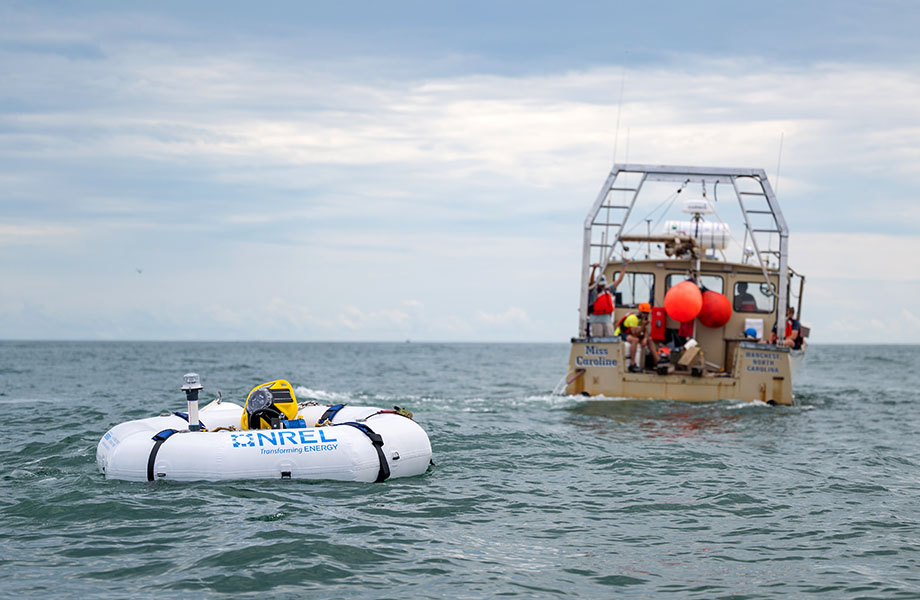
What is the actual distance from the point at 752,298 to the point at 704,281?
109 cm

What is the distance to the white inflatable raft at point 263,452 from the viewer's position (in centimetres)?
866

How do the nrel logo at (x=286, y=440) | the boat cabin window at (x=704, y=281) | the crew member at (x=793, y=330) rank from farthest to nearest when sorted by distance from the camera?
1. the crew member at (x=793, y=330)
2. the boat cabin window at (x=704, y=281)
3. the nrel logo at (x=286, y=440)

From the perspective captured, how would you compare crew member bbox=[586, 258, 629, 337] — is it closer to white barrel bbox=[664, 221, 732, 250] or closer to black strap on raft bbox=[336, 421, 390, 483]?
white barrel bbox=[664, 221, 732, 250]

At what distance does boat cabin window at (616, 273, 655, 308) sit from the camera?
62.0ft

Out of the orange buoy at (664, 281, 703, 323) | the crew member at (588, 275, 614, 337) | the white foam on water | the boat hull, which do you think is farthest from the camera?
the crew member at (588, 275, 614, 337)

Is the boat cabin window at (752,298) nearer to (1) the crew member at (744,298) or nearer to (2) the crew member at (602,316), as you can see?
(1) the crew member at (744,298)

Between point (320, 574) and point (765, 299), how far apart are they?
48.5 ft

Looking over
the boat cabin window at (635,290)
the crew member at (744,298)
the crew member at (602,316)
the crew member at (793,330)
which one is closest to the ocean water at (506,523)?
the crew member at (602,316)

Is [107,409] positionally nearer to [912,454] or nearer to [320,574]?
[320,574]

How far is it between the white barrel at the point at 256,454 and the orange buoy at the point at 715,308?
10023mm

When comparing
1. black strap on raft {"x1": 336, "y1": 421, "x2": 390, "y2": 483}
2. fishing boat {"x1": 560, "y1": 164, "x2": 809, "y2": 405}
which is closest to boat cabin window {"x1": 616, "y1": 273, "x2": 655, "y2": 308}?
fishing boat {"x1": 560, "y1": 164, "x2": 809, "y2": 405}

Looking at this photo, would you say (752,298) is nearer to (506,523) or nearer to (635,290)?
(635,290)

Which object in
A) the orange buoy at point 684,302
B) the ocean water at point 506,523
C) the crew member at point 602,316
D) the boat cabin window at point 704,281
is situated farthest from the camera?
the boat cabin window at point 704,281

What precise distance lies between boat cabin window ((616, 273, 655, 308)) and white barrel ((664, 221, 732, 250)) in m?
1.16
